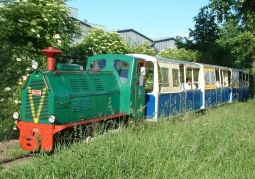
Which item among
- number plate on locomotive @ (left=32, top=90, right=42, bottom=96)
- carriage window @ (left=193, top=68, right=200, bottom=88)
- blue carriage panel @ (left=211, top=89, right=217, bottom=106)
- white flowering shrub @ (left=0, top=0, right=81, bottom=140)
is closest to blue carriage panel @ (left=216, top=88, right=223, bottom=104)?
blue carriage panel @ (left=211, top=89, right=217, bottom=106)

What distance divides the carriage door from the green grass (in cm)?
196

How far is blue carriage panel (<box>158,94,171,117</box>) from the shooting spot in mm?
9977

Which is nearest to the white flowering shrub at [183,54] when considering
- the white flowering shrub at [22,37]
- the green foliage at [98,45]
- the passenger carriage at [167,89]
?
the green foliage at [98,45]

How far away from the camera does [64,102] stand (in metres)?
6.96

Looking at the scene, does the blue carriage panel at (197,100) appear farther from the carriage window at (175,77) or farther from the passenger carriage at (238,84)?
the passenger carriage at (238,84)

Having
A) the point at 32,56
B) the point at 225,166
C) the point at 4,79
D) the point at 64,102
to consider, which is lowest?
the point at 225,166

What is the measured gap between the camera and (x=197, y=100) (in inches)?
531

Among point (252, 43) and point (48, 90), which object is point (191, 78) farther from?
point (48, 90)

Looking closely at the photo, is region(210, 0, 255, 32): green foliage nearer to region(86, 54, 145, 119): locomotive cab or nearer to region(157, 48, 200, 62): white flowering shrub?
region(157, 48, 200, 62): white flowering shrub

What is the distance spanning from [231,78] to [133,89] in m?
11.8

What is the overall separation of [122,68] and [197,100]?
18.4 ft

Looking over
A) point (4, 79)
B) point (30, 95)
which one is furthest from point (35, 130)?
point (4, 79)

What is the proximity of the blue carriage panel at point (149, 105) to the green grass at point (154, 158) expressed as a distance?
263cm

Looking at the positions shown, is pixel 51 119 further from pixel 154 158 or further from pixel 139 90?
pixel 139 90
